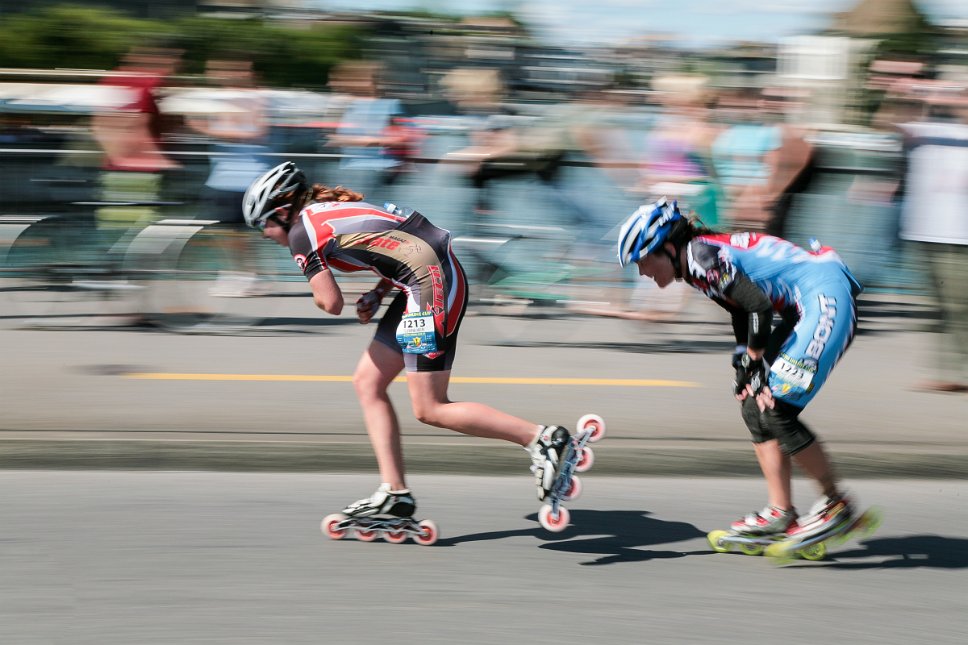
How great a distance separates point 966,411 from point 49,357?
575 cm

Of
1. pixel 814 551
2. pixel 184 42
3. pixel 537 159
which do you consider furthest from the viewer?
pixel 184 42

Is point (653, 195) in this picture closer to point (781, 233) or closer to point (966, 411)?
point (781, 233)

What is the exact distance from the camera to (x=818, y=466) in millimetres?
4801

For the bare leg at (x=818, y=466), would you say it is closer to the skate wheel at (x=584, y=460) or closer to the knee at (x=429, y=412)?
the skate wheel at (x=584, y=460)

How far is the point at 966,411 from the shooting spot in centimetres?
726

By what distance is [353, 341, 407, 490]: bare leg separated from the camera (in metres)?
5.11

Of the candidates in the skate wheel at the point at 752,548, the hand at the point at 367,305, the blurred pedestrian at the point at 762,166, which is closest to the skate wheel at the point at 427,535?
the hand at the point at 367,305

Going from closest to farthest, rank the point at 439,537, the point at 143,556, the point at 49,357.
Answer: the point at 143,556
the point at 439,537
the point at 49,357

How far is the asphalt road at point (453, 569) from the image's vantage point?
4.15 meters

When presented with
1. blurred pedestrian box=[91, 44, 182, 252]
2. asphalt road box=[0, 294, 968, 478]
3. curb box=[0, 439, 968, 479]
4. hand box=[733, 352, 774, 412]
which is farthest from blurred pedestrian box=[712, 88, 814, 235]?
hand box=[733, 352, 774, 412]

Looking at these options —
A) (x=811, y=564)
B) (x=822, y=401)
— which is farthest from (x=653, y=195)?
(x=811, y=564)

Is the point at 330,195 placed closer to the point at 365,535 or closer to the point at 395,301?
the point at 395,301

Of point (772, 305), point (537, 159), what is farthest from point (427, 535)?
point (537, 159)

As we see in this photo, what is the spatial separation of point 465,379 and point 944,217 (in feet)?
10.1
